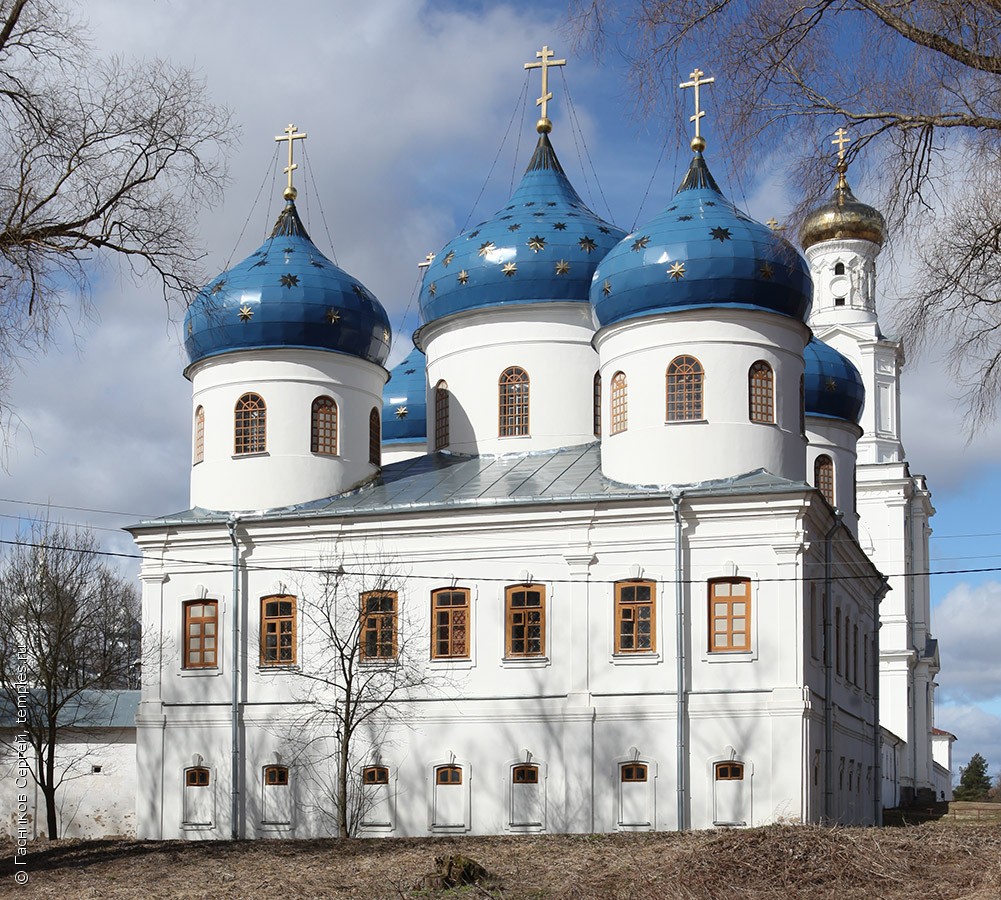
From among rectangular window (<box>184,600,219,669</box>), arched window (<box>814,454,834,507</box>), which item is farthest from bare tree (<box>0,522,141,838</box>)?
arched window (<box>814,454,834,507</box>)

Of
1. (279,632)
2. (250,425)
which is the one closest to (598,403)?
(250,425)

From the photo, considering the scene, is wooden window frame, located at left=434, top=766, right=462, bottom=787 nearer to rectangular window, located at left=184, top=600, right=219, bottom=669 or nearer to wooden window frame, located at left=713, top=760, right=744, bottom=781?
wooden window frame, located at left=713, top=760, right=744, bottom=781

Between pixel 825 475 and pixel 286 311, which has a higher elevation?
pixel 286 311

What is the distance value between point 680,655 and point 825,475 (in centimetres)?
1040

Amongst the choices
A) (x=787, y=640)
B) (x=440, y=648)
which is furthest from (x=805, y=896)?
(x=440, y=648)

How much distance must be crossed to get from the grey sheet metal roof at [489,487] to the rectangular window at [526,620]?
145cm

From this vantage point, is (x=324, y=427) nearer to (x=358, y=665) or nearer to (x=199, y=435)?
(x=199, y=435)

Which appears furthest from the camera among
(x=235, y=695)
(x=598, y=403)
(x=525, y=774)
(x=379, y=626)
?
(x=598, y=403)

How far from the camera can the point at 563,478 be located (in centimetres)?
2677

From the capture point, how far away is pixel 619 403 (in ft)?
86.8

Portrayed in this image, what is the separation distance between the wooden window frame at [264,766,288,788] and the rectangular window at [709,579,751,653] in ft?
24.6

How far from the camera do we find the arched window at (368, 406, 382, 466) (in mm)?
29078

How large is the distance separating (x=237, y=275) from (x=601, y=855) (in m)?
14.7

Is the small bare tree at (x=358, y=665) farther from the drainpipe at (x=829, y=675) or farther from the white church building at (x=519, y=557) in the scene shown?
the drainpipe at (x=829, y=675)
